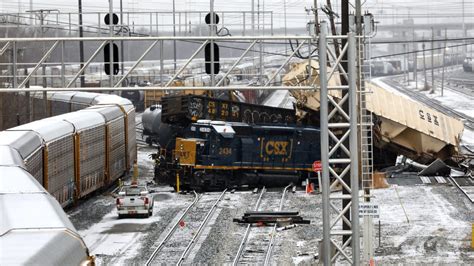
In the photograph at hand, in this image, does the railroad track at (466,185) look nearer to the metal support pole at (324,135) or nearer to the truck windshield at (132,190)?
the truck windshield at (132,190)

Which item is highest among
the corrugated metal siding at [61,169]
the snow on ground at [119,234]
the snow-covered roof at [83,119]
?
the snow-covered roof at [83,119]

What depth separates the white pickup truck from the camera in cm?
2948

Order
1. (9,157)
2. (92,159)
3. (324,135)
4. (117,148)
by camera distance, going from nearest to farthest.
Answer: (324,135)
(9,157)
(92,159)
(117,148)

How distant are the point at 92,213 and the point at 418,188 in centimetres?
1213

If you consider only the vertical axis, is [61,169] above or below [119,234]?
above

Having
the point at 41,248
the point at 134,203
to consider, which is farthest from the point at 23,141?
the point at 41,248

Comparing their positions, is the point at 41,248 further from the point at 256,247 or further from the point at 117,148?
the point at 117,148

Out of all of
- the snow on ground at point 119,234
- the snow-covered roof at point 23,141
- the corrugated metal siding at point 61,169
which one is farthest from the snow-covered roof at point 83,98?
the snow-covered roof at point 23,141

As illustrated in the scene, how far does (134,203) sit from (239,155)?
7.48 metres

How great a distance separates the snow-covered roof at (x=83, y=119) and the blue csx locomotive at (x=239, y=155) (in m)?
3.02

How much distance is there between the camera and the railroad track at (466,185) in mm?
33531

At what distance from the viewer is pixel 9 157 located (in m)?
19.0

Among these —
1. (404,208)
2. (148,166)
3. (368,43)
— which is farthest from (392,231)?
(148,166)

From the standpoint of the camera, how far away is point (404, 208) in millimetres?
30828
